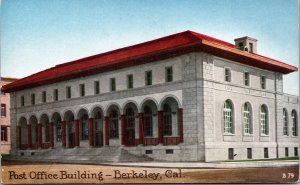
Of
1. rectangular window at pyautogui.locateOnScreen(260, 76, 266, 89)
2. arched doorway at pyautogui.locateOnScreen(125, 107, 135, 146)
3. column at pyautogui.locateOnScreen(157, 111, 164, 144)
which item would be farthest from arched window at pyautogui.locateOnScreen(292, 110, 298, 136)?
arched doorway at pyautogui.locateOnScreen(125, 107, 135, 146)

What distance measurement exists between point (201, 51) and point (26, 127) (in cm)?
451

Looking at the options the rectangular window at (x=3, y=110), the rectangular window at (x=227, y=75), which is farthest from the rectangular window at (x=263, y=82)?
the rectangular window at (x=3, y=110)

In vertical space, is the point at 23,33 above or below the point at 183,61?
above

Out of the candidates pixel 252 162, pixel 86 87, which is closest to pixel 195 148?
pixel 252 162

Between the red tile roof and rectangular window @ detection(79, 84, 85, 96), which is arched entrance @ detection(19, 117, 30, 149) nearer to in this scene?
the red tile roof

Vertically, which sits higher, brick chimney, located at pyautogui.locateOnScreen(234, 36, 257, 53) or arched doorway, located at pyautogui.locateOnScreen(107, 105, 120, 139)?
brick chimney, located at pyautogui.locateOnScreen(234, 36, 257, 53)

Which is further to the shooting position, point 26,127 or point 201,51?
point 26,127

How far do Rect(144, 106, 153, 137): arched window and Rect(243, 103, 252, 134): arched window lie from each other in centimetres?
212

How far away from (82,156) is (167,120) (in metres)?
2.12

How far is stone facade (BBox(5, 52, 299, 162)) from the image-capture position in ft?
35.8

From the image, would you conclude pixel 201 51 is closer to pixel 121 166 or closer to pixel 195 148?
pixel 195 148

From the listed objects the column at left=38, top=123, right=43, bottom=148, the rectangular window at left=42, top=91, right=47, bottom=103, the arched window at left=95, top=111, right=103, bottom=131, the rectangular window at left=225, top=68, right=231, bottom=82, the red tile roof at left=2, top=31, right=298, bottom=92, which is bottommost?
the column at left=38, top=123, right=43, bottom=148

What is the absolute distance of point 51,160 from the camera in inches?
454

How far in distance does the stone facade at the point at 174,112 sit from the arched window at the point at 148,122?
9 cm
